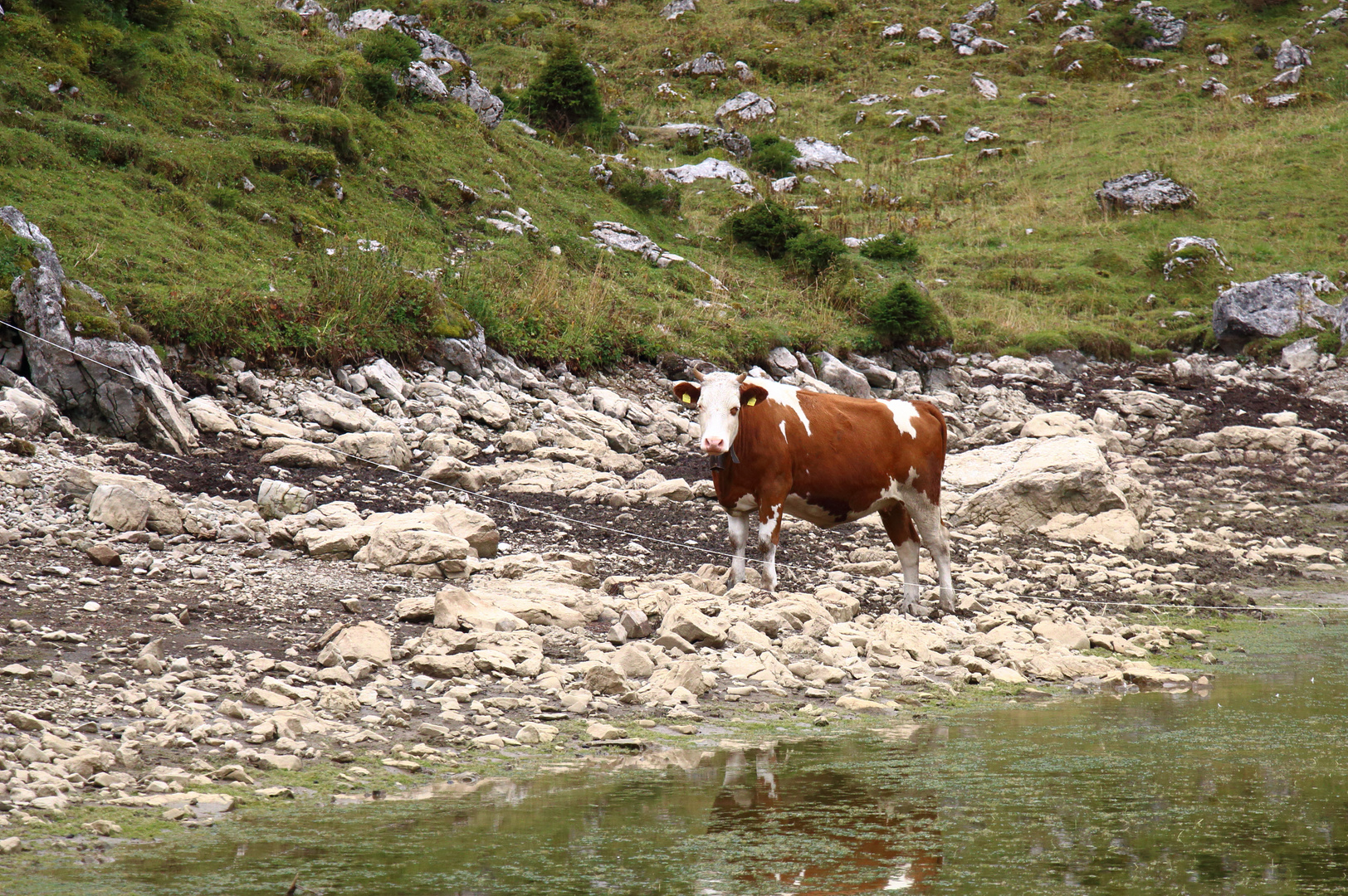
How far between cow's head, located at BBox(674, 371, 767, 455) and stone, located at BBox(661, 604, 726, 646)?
184 centimetres

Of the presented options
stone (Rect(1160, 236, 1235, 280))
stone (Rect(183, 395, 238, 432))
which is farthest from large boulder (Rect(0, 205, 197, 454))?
stone (Rect(1160, 236, 1235, 280))

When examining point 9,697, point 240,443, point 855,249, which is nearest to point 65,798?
point 9,697

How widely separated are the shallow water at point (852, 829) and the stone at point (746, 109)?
3683 centimetres

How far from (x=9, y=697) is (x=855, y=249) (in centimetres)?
2580

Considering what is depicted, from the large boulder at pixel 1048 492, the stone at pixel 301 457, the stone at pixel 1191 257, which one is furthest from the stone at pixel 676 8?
the stone at pixel 301 457

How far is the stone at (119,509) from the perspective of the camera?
929cm

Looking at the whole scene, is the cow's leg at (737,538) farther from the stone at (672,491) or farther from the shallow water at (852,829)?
the shallow water at (852,829)

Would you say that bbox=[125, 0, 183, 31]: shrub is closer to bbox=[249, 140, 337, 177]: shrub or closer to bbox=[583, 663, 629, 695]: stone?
bbox=[249, 140, 337, 177]: shrub

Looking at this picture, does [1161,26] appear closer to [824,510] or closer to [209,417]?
[824,510]

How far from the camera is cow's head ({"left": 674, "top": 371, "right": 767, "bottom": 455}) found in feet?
32.7

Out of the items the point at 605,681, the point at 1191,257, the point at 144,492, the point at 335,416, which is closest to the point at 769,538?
the point at 605,681

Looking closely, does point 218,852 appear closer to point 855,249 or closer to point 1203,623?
point 1203,623

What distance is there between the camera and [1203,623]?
10.9 m

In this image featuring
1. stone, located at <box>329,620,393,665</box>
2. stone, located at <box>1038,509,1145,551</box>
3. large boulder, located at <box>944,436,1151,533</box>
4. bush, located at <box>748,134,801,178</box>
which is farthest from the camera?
bush, located at <box>748,134,801,178</box>
